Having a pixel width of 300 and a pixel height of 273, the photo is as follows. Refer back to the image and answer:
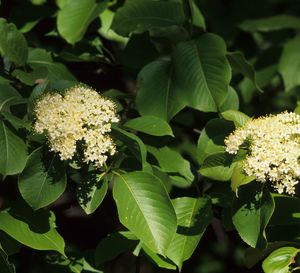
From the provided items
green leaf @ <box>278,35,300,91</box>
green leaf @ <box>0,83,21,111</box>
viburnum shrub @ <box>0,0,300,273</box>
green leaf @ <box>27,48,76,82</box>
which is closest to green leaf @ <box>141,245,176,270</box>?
viburnum shrub @ <box>0,0,300,273</box>

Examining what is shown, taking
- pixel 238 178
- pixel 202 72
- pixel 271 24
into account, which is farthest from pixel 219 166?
pixel 271 24

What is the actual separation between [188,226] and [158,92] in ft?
2.04

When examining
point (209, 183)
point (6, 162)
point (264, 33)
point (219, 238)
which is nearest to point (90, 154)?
point (6, 162)

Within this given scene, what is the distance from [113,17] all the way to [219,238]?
4.34ft

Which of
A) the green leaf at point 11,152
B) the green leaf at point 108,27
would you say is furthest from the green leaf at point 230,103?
the green leaf at point 11,152

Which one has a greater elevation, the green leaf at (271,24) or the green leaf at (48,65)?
the green leaf at (48,65)

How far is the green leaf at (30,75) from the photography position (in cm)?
250

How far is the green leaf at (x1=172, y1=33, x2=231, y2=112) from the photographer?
255cm

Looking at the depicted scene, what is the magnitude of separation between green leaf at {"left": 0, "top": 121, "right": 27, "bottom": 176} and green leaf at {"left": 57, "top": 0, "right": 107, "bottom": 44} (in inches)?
30.9

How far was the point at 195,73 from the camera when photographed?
2615mm

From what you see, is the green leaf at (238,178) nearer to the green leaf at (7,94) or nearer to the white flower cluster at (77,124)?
the white flower cluster at (77,124)

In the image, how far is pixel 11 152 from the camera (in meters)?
2.13

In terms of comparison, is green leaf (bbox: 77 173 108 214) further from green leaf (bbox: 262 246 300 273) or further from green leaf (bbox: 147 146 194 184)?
green leaf (bbox: 262 246 300 273)

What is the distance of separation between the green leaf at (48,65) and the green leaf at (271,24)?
3.63 feet
